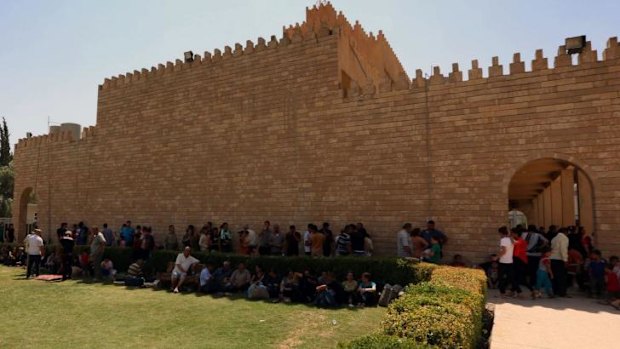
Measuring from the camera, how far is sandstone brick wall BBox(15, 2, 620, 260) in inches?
383

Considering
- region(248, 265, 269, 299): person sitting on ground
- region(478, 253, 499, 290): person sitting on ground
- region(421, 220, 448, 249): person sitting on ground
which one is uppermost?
region(421, 220, 448, 249): person sitting on ground

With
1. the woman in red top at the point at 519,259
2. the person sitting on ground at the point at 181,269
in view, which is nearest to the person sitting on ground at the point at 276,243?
the person sitting on ground at the point at 181,269

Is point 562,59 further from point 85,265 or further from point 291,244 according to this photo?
point 85,265

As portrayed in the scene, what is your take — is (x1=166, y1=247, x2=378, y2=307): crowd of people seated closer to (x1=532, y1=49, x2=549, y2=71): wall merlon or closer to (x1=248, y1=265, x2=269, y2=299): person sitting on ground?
(x1=248, y1=265, x2=269, y2=299): person sitting on ground

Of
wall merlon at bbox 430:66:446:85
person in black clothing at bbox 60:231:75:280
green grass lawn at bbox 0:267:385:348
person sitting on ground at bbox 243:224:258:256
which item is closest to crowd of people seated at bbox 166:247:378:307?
green grass lawn at bbox 0:267:385:348

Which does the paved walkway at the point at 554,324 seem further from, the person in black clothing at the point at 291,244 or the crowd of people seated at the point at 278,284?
the person in black clothing at the point at 291,244

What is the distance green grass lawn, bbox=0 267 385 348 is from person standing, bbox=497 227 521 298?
2741mm

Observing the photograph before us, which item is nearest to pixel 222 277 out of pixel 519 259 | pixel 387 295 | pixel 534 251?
pixel 387 295

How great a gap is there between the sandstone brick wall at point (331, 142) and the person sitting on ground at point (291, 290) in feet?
10.1

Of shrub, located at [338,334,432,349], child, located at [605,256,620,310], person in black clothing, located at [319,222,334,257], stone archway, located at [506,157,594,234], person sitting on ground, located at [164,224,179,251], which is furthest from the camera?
person sitting on ground, located at [164,224,179,251]

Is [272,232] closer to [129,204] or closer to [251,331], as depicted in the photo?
[251,331]

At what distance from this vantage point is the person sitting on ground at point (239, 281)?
10.3 metres

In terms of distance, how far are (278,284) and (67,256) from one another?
7.24 m

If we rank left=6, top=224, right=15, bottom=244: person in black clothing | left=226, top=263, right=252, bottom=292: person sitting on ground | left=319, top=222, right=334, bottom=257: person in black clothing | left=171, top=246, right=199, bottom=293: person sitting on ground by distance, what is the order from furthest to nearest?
left=6, top=224, right=15, bottom=244: person in black clothing → left=319, top=222, right=334, bottom=257: person in black clothing → left=171, top=246, right=199, bottom=293: person sitting on ground → left=226, top=263, right=252, bottom=292: person sitting on ground
